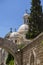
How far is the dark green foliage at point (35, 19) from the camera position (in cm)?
4500

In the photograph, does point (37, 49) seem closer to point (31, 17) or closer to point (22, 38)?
point (31, 17)

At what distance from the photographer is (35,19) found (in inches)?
1827

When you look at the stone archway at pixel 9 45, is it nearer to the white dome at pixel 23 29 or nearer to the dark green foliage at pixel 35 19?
the dark green foliage at pixel 35 19

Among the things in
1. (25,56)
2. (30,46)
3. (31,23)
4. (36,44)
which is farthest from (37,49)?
(31,23)

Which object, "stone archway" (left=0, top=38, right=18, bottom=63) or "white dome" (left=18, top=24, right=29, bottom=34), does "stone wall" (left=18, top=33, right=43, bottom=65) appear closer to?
"stone archway" (left=0, top=38, right=18, bottom=63)

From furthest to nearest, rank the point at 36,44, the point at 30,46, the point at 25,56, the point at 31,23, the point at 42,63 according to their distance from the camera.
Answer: the point at 31,23, the point at 25,56, the point at 30,46, the point at 36,44, the point at 42,63

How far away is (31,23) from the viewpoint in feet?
153

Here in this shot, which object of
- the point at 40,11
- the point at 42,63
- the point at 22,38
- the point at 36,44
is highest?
the point at 40,11

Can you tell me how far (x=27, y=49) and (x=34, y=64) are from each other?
6.17ft

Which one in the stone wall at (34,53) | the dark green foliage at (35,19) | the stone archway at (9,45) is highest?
the dark green foliage at (35,19)

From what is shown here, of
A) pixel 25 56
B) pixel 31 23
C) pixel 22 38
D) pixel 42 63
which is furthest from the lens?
pixel 22 38

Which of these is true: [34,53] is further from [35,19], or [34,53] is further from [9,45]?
[35,19]

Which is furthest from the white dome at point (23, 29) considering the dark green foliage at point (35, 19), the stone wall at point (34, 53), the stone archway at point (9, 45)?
the stone wall at point (34, 53)

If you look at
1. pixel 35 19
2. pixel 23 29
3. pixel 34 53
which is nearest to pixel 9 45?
pixel 34 53
